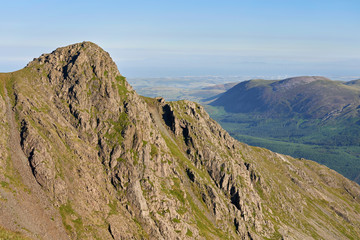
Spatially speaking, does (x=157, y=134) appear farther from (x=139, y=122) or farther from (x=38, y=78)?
(x=38, y=78)

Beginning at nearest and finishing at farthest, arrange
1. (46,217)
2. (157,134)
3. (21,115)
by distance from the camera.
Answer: (46,217) → (21,115) → (157,134)

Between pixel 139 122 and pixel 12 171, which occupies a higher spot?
pixel 139 122

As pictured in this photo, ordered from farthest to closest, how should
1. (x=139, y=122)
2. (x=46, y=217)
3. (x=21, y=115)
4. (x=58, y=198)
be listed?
(x=139, y=122), (x=21, y=115), (x=58, y=198), (x=46, y=217)

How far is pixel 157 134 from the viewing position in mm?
193250

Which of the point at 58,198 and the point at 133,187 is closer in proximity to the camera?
the point at 58,198

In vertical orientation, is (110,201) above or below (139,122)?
below

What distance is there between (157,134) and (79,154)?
189 ft

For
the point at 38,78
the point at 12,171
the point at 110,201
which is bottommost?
the point at 110,201

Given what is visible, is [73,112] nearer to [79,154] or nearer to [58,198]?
[79,154]

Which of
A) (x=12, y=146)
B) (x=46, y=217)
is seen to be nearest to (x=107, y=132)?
(x=12, y=146)

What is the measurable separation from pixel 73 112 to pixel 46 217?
2621 inches

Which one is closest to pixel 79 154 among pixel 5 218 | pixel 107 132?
pixel 107 132

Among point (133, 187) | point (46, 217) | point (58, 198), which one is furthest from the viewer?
point (133, 187)

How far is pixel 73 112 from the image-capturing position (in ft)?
552
